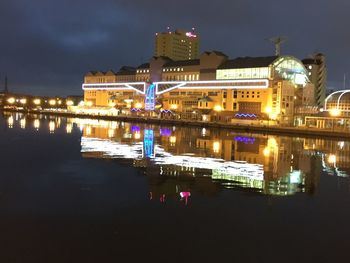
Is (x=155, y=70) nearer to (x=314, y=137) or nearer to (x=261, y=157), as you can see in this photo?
(x=314, y=137)

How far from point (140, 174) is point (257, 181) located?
5017 mm

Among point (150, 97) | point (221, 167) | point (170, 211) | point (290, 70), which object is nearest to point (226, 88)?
point (290, 70)

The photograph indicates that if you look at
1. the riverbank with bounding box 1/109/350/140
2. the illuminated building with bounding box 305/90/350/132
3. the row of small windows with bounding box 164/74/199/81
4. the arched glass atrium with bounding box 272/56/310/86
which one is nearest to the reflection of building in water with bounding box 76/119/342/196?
the riverbank with bounding box 1/109/350/140

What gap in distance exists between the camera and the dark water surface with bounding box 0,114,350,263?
8.88 metres

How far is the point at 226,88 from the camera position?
6544cm

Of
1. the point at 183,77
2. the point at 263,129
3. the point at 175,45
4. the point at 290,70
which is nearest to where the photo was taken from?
the point at 263,129

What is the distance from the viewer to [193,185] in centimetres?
1585

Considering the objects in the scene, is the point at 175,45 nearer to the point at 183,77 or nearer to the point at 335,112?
the point at 183,77

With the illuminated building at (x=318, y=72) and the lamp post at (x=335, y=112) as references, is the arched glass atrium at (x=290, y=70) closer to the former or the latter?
the lamp post at (x=335, y=112)

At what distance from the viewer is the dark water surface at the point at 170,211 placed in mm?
8883

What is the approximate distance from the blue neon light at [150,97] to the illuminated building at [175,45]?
213 feet

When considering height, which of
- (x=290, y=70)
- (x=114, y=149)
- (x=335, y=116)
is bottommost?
(x=114, y=149)

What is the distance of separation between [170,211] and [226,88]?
54.9 meters

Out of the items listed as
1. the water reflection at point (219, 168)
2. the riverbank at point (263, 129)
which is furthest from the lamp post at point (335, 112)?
the water reflection at point (219, 168)
